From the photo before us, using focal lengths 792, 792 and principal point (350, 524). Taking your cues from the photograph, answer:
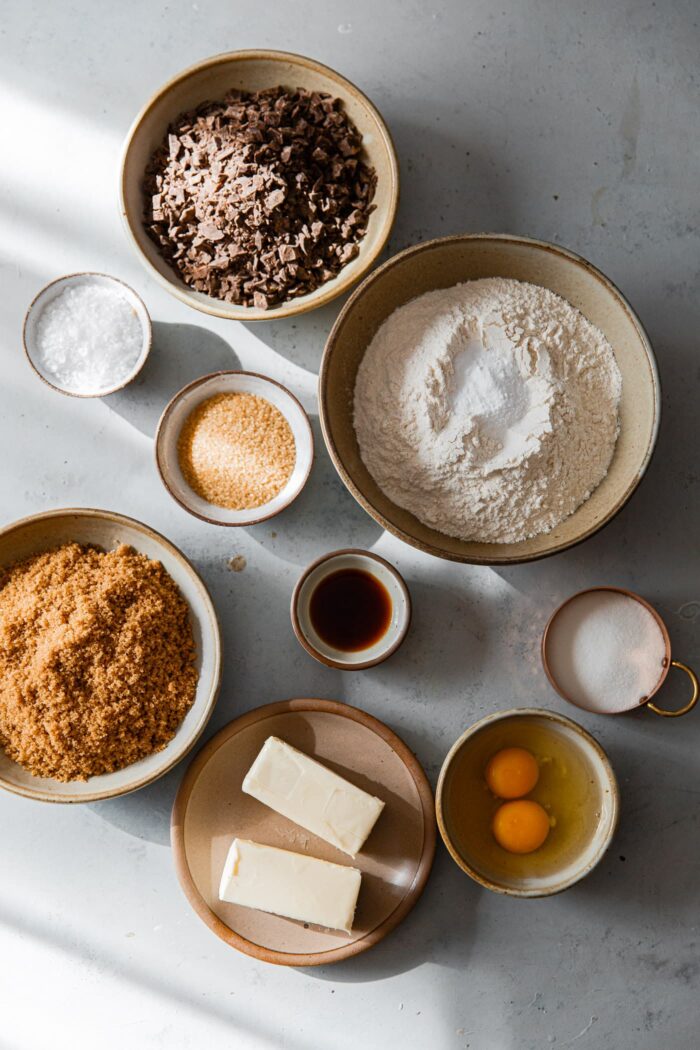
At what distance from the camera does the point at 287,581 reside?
1931 mm

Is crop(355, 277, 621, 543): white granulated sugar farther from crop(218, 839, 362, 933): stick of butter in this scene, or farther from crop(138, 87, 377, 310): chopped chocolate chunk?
crop(218, 839, 362, 933): stick of butter

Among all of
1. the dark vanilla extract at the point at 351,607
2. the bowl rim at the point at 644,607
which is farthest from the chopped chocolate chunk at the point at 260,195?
the bowl rim at the point at 644,607

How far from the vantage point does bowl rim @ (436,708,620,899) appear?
5.65 ft

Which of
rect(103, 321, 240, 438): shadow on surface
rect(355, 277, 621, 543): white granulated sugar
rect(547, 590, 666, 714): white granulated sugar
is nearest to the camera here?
rect(355, 277, 621, 543): white granulated sugar

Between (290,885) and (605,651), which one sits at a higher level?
(605,651)

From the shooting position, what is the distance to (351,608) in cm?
190

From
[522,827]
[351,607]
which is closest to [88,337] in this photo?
[351,607]

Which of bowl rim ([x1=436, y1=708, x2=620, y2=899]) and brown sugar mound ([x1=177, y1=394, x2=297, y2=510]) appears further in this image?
brown sugar mound ([x1=177, y1=394, x2=297, y2=510])

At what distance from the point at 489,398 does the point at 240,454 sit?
1.95 ft

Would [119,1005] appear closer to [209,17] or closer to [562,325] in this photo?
[562,325]

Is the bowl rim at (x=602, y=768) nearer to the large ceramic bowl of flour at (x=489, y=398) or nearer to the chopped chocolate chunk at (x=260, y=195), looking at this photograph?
the large ceramic bowl of flour at (x=489, y=398)

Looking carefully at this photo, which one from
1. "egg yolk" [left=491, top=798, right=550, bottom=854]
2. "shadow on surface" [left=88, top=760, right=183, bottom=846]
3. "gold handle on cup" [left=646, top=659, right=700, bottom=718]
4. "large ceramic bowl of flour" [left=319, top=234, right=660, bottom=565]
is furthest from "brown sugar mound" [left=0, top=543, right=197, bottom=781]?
"gold handle on cup" [left=646, top=659, right=700, bottom=718]

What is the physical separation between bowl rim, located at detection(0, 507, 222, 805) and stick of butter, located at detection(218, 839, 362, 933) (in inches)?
9.8

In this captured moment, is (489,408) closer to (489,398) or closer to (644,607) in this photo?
(489,398)
